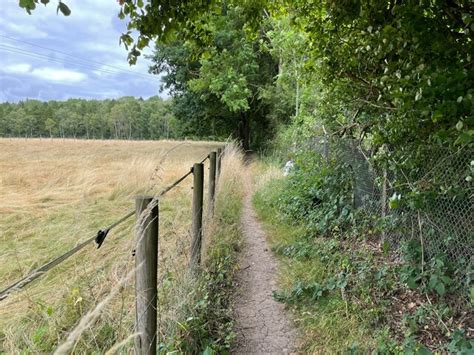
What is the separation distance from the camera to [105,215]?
539 cm

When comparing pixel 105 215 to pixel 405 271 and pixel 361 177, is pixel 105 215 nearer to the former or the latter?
pixel 361 177

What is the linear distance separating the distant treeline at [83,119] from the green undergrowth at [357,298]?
66042 mm

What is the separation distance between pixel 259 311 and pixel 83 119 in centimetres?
8577

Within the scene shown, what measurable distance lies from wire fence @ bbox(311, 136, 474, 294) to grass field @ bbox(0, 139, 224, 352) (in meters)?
2.00

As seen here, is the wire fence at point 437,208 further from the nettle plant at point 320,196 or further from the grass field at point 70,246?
the grass field at point 70,246

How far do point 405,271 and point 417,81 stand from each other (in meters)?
1.80

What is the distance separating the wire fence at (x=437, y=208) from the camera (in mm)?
2645

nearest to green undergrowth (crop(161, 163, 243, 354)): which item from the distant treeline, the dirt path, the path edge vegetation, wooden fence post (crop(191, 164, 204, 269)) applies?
the path edge vegetation

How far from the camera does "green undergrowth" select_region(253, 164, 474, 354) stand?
2.49 metres

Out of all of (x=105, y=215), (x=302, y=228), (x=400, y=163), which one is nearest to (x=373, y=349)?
(x=400, y=163)

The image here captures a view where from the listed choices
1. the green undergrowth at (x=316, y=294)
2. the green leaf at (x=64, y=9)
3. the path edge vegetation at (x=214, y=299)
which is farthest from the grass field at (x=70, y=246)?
the green leaf at (x=64, y=9)

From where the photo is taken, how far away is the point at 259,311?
10.5 feet

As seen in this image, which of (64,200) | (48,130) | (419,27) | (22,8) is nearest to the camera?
(22,8)

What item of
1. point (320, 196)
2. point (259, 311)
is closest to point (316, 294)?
point (259, 311)
